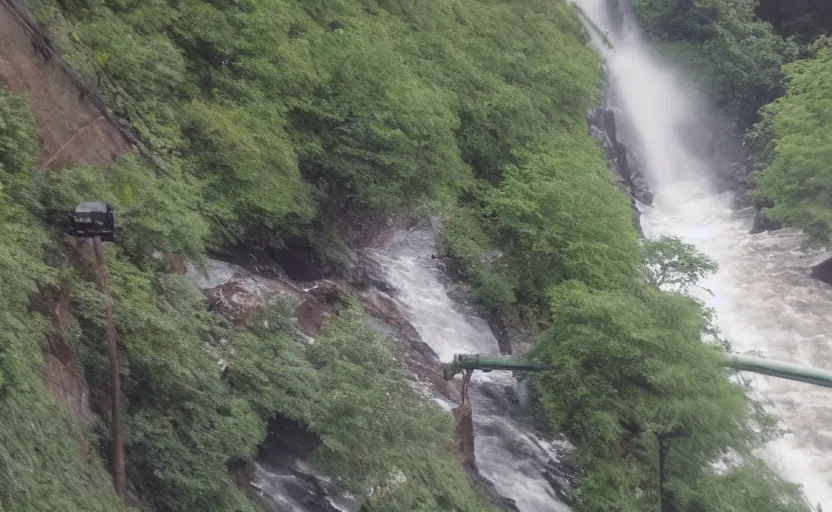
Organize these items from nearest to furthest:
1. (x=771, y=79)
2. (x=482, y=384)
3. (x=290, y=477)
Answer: (x=290, y=477)
(x=482, y=384)
(x=771, y=79)

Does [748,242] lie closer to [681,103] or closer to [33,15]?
[681,103]

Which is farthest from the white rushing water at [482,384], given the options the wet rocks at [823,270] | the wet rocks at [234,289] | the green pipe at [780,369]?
the wet rocks at [823,270]

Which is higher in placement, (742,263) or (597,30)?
(597,30)

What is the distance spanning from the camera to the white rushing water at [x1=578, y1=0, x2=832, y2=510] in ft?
75.3

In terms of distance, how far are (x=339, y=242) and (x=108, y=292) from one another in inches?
380

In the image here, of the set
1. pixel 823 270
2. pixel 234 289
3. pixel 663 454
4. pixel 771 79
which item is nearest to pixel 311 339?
pixel 234 289

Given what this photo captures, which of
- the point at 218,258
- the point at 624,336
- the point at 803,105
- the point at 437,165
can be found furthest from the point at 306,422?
the point at 803,105

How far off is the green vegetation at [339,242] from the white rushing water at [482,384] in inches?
28.9

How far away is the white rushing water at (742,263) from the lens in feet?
75.3

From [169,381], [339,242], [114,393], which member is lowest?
[339,242]

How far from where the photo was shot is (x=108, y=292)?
34.2 ft

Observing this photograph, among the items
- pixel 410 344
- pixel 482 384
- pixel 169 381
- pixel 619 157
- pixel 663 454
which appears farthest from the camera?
pixel 619 157

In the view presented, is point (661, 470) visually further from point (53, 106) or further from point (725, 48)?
point (725, 48)

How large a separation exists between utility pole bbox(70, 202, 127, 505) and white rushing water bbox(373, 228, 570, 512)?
7.92 meters
